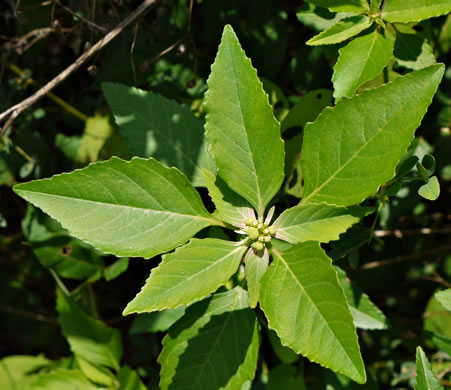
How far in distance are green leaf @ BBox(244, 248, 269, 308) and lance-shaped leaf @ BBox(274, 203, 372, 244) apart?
0.08 metres

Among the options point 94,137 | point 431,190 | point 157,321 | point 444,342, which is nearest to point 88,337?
point 157,321

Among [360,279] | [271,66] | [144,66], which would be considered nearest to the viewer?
[144,66]

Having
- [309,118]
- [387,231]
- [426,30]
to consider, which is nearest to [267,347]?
[387,231]

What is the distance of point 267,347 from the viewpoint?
215 cm

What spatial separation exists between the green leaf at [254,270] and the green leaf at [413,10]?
775 mm

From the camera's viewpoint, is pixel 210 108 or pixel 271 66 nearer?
pixel 210 108

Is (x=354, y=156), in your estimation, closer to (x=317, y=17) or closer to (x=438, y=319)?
(x=317, y=17)

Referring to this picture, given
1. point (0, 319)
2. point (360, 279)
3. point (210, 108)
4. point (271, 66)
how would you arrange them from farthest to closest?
point (0, 319)
point (360, 279)
point (271, 66)
point (210, 108)

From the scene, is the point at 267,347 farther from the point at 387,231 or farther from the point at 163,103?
the point at 163,103

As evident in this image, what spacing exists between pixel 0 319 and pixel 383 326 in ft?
7.49

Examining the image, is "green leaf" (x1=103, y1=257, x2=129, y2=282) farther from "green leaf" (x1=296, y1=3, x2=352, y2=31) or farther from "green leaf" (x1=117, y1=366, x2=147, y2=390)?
"green leaf" (x1=296, y1=3, x2=352, y2=31)

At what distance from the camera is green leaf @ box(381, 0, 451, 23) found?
134cm

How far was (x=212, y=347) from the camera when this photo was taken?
139 cm

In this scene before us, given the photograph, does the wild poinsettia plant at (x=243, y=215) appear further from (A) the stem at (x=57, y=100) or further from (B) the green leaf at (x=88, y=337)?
(A) the stem at (x=57, y=100)
